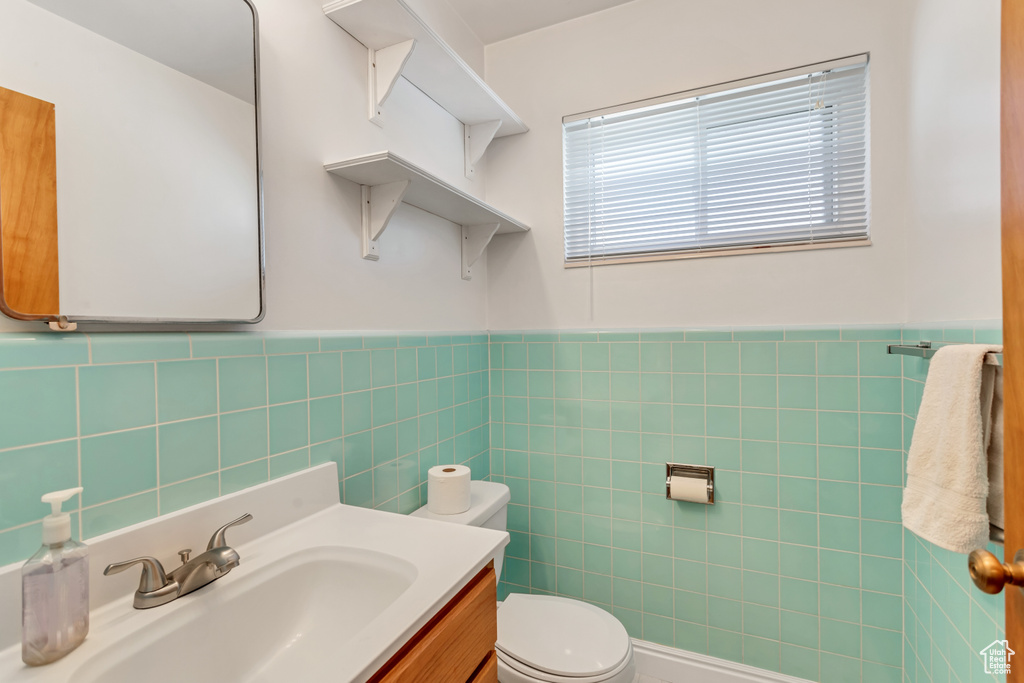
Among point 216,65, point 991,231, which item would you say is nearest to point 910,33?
point 991,231

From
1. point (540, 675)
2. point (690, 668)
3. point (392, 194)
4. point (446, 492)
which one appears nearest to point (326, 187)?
point (392, 194)

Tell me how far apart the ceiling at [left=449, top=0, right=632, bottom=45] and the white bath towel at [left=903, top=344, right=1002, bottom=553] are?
172 centimetres

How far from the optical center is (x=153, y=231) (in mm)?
843

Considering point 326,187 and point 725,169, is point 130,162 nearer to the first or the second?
point 326,187

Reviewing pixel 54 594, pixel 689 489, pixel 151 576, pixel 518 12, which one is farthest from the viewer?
pixel 518 12

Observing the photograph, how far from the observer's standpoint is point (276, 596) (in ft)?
2.92

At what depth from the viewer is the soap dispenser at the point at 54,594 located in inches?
24.1

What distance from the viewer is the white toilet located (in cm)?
128

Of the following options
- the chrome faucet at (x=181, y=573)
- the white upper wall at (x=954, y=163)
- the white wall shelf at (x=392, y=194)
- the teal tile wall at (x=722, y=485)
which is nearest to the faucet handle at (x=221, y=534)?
the chrome faucet at (x=181, y=573)

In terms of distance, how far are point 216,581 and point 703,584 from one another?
5.25 ft

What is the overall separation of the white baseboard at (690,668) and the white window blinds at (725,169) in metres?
1.51

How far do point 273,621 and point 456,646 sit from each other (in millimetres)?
358

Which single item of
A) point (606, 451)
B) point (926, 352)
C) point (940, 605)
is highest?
point (926, 352)

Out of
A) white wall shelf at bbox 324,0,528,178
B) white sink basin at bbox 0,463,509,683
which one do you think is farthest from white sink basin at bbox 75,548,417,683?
white wall shelf at bbox 324,0,528,178
